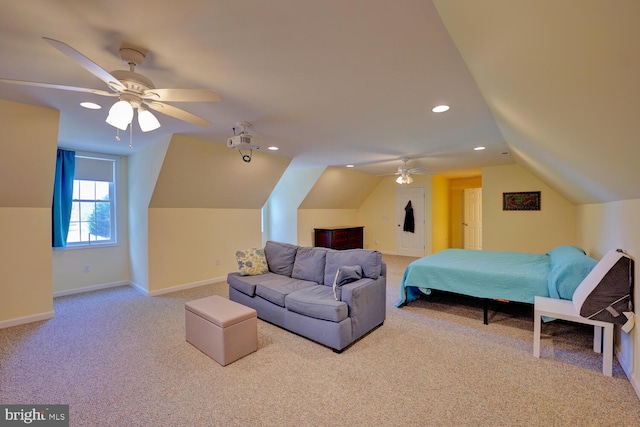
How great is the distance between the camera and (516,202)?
6043mm

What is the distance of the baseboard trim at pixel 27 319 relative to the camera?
129 inches

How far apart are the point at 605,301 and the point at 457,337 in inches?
50.5

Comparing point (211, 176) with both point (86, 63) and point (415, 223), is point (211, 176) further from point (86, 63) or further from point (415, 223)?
point (415, 223)

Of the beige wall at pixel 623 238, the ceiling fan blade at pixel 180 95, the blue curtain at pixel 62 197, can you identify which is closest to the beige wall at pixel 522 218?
the beige wall at pixel 623 238

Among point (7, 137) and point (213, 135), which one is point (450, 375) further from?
point (7, 137)

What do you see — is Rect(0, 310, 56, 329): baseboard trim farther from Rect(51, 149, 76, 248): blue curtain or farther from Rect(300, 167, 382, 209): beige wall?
Rect(300, 167, 382, 209): beige wall

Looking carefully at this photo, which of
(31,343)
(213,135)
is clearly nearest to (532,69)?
(213,135)

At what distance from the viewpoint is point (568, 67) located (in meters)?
1.26

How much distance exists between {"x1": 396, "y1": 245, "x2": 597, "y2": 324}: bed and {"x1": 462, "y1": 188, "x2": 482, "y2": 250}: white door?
4.41 meters

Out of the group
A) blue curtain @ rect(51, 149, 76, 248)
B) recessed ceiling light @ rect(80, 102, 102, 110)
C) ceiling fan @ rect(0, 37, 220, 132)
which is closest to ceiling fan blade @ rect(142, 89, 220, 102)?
ceiling fan @ rect(0, 37, 220, 132)

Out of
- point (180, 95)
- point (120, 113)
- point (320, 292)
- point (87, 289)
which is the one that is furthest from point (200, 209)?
point (180, 95)

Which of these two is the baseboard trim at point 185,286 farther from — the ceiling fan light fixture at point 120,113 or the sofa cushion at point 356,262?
the ceiling fan light fixture at point 120,113

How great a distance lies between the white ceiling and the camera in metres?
1.46

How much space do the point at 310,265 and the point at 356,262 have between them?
2.16 feet
